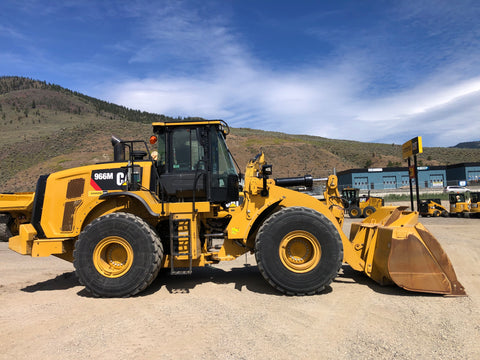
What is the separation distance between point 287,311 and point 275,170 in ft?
170

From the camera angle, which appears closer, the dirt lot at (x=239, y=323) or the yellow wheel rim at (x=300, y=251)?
the dirt lot at (x=239, y=323)

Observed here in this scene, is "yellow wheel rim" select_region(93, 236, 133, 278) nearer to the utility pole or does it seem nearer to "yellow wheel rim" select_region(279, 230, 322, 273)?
"yellow wheel rim" select_region(279, 230, 322, 273)

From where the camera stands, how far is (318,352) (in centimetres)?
349

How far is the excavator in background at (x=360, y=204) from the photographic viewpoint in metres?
24.4

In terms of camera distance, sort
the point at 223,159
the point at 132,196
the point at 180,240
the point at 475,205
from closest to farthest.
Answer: the point at 180,240 < the point at 132,196 < the point at 223,159 < the point at 475,205

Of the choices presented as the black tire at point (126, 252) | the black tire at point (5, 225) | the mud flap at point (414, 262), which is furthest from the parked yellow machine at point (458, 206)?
the black tire at point (5, 225)

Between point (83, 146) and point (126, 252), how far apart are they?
54696mm

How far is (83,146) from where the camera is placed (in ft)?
182

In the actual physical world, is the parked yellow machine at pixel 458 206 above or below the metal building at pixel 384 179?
below

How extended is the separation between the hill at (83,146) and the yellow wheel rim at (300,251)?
136 feet

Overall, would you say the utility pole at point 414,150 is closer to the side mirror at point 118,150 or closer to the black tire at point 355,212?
the black tire at point 355,212

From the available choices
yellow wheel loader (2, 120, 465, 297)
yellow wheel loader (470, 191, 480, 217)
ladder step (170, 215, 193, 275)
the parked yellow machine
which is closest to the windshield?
yellow wheel loader (2, 120, 465, 297)

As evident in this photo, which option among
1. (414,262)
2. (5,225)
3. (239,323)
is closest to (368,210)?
(414,262)

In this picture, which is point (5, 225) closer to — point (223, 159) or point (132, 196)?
point (132, 196)
